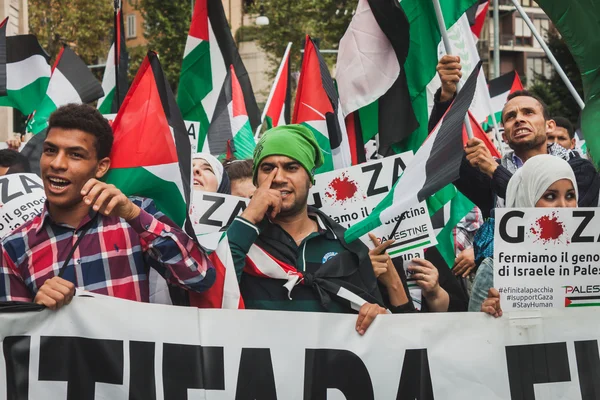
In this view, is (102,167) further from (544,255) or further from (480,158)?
(480,158)

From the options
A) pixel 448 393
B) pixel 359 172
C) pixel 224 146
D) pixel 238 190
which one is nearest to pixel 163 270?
pixel 448 393

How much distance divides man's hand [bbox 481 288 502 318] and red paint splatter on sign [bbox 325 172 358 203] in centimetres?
122

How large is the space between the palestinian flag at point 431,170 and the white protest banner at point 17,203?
5.58 ft

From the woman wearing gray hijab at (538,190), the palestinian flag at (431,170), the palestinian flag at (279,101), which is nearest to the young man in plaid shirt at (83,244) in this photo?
the palestinian flag at (431,170)

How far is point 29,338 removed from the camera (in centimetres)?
356

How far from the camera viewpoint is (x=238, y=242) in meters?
3.84

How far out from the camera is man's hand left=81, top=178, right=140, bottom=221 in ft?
11.0

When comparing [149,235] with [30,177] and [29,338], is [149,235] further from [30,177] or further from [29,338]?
[30,177]

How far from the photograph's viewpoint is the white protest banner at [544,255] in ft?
12.2

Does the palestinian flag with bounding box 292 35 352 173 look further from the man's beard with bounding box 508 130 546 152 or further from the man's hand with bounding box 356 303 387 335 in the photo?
the man's hand with bounding box 356 303 387 335

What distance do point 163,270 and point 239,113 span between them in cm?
436

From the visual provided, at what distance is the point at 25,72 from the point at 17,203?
395 cm

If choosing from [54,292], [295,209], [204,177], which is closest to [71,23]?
[204,177]

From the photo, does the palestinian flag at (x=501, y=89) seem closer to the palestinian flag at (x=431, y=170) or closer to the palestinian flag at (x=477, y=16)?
the palestinian flag at (x=477, y=16)
